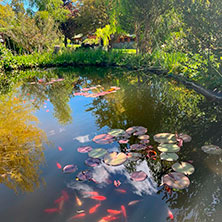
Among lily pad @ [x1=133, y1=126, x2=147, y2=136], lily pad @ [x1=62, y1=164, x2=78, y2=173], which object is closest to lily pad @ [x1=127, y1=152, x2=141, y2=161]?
lily pad @ [x1=133, y1=126, x2=147, y2=136]

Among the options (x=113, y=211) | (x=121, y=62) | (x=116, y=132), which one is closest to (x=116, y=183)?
(x=113, y=211)

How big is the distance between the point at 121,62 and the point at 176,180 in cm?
1067

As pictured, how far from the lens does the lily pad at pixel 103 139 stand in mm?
3134

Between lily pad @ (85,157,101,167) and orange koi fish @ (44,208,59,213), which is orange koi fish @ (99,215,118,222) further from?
lily pad @ (85,157,101,167)

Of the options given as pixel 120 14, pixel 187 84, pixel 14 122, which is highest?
pixel 120 14

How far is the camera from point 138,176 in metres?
2.26

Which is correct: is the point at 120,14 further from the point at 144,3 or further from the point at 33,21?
the point at 33,21

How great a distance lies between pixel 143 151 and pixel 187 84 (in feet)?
15.9

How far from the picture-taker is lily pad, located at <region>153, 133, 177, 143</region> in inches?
118

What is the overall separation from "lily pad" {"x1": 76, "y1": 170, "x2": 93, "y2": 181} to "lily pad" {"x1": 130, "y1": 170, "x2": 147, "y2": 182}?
516mm

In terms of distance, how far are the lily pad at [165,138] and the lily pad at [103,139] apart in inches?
29.1

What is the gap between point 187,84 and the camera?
6789mm

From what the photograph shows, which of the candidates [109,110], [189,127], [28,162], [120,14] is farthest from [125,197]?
[120,14]

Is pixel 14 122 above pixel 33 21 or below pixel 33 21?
below
